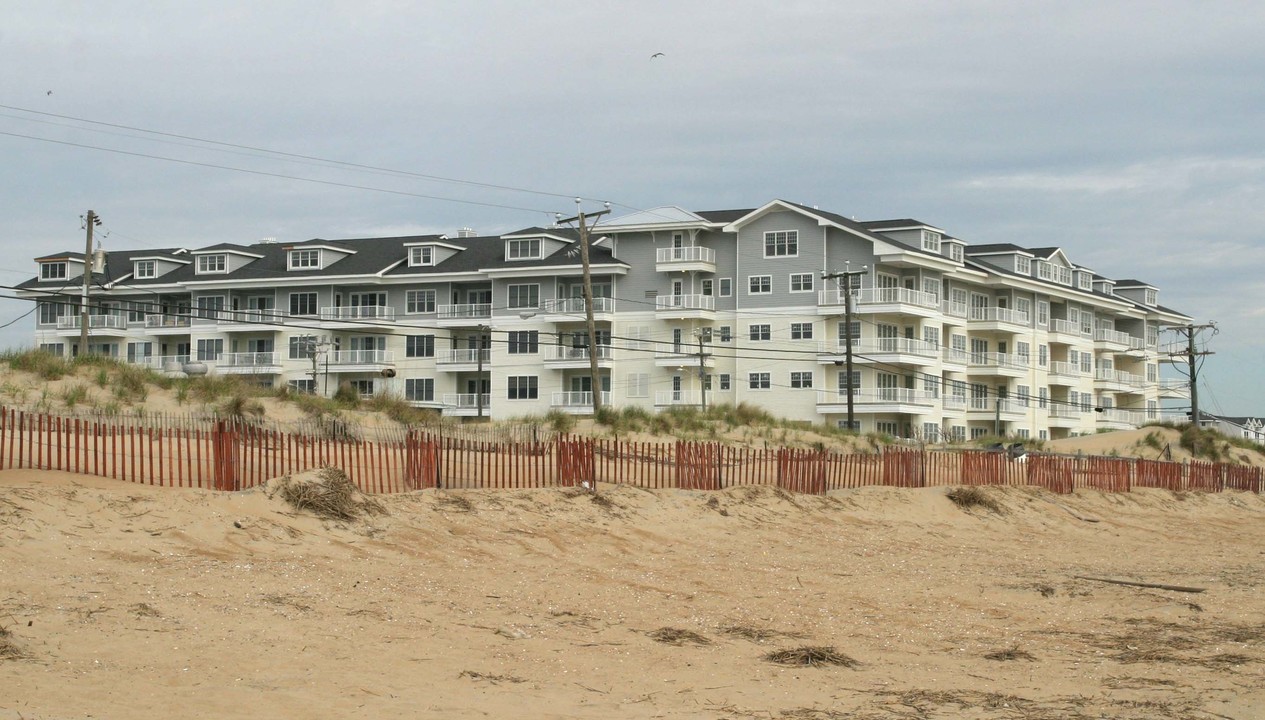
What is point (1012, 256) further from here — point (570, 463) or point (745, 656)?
point (745, 656)

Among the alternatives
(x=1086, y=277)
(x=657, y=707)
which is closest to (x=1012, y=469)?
(x=657, y=707)

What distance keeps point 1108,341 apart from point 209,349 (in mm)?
60938

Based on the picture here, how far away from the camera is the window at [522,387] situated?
77000 mm

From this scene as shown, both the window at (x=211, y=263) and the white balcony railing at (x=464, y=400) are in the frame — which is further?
the window at (x=211, y=263)

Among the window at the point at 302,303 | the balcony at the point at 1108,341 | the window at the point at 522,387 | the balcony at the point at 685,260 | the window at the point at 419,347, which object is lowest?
the window at the point at 522,387

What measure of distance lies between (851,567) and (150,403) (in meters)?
17.4

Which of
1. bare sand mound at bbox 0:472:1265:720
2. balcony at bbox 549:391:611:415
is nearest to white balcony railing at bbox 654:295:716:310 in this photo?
balcony at bbox 549:391:611:415

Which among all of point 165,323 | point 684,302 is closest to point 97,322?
point 165,323

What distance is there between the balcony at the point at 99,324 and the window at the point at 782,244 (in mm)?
43137

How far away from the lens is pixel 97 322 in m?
85.8

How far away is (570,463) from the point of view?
23734 millimetres

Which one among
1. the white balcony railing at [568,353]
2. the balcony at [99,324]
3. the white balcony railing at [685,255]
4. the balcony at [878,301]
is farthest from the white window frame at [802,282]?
the balcony at [99,324]

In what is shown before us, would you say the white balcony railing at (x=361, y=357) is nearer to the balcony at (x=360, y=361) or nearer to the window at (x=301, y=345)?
the balcony at (x=360, y=361)

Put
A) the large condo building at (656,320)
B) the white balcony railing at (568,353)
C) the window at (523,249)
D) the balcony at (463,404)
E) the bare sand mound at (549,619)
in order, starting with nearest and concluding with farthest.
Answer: the bare sand mound at (549,619)
the large condo building at (656,320)
the white balcony railing at (568,353)
the balcony at (463,404)
the window at (523,249)
